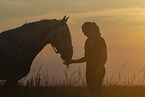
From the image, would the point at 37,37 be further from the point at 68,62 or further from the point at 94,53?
the point at 94,53

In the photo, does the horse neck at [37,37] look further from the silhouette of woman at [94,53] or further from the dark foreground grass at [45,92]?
the silhouette of woman at [94,53]

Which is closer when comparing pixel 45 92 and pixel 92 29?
pixel 92 29

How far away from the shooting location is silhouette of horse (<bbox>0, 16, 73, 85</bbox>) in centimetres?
721

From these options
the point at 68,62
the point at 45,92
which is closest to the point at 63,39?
the point at 68,62

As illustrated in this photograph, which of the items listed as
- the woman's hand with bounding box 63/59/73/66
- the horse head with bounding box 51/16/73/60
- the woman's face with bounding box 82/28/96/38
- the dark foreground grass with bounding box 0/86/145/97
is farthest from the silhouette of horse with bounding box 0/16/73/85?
the woman's face with bounding box 82/28/96/38

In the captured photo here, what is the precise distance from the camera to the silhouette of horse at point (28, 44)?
23.7ft

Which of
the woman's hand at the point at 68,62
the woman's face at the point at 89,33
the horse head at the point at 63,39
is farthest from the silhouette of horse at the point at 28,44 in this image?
the woman's face at the point at 89,33

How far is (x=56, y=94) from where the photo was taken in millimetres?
6531

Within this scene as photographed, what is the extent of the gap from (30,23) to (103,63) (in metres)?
2.74

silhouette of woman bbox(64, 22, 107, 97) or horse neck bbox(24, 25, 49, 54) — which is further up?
horse neck bbox(24, 25, 49, 54)

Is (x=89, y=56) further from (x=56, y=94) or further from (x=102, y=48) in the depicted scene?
(x=56, y=94)

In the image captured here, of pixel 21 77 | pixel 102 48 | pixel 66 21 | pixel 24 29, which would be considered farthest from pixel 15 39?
pixel 102 48

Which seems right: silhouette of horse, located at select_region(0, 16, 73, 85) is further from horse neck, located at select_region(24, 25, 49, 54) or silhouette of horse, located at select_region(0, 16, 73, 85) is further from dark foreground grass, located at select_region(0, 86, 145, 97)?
dark foreground grass, located at select_region(0, 86, 145, 97)

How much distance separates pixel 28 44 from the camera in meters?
7.26
